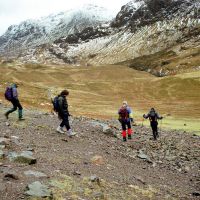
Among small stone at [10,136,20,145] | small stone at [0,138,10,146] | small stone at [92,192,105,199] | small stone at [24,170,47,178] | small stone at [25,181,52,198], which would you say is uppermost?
small stone at [0,138,10,146]

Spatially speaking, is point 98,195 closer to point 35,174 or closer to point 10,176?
point 35,174

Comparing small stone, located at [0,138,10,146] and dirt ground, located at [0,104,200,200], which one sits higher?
small stone, located at [0,138,10,146]

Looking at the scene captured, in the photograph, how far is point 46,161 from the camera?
22000mm

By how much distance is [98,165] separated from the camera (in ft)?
78.8

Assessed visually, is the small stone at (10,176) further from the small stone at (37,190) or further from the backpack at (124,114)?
the backpack at (124,114)

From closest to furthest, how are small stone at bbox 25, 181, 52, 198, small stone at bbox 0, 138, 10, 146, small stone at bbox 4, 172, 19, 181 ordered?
small stone at bbox 25, 181, 52, 198, small stone at bbox 4, 172, 19, 181, small stone at bbox 0, 138, 10, 146

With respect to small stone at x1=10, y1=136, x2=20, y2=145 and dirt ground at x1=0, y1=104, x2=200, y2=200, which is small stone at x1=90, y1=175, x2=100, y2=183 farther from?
small stone at x1=10, y1=136, x2=20, y2=145

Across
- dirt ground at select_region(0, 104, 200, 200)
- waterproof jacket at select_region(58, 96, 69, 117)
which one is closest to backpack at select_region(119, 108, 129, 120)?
dirt ground at select_region(0, 104, 200, 200)

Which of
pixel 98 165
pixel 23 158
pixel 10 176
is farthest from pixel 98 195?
→ pixel 98 165

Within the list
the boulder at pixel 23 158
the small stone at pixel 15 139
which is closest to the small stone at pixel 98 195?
the boulder at pixel 23 158

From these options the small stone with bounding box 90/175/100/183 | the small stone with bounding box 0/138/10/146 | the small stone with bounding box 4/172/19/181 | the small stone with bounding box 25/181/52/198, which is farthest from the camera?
the small stone with bounding box 0/138/10/146

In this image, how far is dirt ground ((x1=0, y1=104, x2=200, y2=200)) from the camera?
18953mm

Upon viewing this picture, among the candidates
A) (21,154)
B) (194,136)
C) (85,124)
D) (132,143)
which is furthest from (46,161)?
(194,136)

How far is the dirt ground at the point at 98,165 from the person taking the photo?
18953mm
